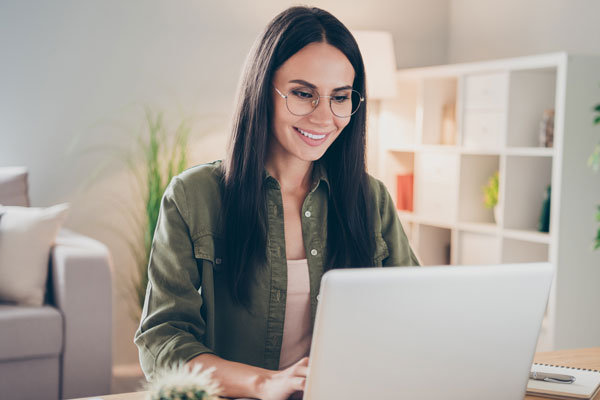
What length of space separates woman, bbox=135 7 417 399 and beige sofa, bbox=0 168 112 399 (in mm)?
1425

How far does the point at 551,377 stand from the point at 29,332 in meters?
1.96

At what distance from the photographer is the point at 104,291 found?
2656mm

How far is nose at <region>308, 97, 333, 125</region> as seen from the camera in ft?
4.41

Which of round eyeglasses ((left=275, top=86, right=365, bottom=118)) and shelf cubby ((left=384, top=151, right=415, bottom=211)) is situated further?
shelf cubby ((left=384, top=151, right=415, bottom=211))

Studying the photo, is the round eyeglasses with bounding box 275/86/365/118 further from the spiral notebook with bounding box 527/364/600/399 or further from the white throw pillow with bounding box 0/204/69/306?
the white throw pillow with bounding box 0/204/69/306

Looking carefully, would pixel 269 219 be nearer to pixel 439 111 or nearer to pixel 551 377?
pixel 551 377

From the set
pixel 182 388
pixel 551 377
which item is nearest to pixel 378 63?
pixel 551 377

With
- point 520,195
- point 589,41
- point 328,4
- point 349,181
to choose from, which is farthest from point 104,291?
point 589,41

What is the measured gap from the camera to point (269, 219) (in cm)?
142

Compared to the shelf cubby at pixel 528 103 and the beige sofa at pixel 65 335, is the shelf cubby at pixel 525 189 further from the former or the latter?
the beige sofa at pixel 65 335

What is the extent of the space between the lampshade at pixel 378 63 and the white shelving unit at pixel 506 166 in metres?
0.22

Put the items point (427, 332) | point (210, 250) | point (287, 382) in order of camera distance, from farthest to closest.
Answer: point (210, 250) → point (287, 382) → point (427, 332)

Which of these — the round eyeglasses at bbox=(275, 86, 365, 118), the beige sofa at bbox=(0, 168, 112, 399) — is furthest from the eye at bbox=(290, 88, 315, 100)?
the beige sofa at bbox=(0, 168, 112, 399)

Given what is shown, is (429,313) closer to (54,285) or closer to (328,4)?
(54,285)
